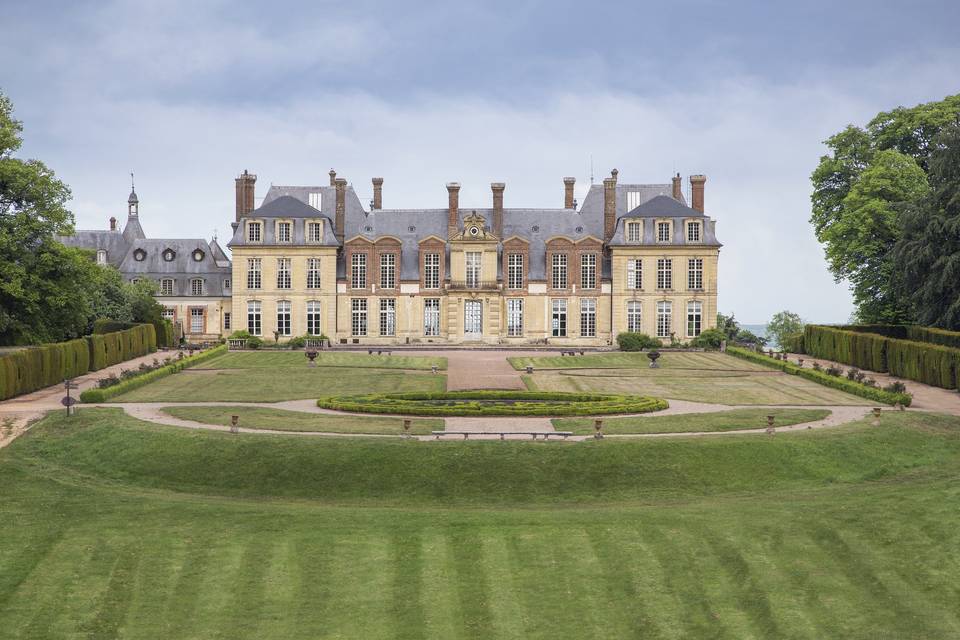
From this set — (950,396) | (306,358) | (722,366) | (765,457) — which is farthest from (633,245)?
(765,457)

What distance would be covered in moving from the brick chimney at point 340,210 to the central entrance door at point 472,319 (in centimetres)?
1081

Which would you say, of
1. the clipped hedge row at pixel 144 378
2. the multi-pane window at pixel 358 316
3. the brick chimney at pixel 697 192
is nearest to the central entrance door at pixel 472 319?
the multi-pane window at pixel 358 316

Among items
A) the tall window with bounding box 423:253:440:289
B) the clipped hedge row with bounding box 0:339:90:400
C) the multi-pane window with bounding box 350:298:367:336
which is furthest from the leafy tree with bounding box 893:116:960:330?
the clipped hedge row with bounding box 0:339:90:400

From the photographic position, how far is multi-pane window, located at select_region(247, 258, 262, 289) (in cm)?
8081

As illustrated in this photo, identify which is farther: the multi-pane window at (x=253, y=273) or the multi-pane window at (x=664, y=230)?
the multi-pane window at (x=253, y=273)

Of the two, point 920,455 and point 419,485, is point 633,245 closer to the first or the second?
point 920,455

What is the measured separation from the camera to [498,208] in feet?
269

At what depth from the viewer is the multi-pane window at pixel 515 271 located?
8044 cm

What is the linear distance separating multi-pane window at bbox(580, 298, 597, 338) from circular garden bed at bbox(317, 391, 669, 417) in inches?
1425

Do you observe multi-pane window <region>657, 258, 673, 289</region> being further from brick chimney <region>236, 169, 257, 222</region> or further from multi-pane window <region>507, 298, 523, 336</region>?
brick chimney <region>236, 169, 257, 222</region>

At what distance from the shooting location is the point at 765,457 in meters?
31.1

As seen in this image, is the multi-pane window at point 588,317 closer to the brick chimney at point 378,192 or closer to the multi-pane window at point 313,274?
the brick chimney at point 378,192

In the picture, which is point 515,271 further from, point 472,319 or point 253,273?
point 253,273

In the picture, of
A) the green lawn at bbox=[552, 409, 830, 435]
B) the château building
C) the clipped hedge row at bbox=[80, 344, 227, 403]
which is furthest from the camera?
the château building
